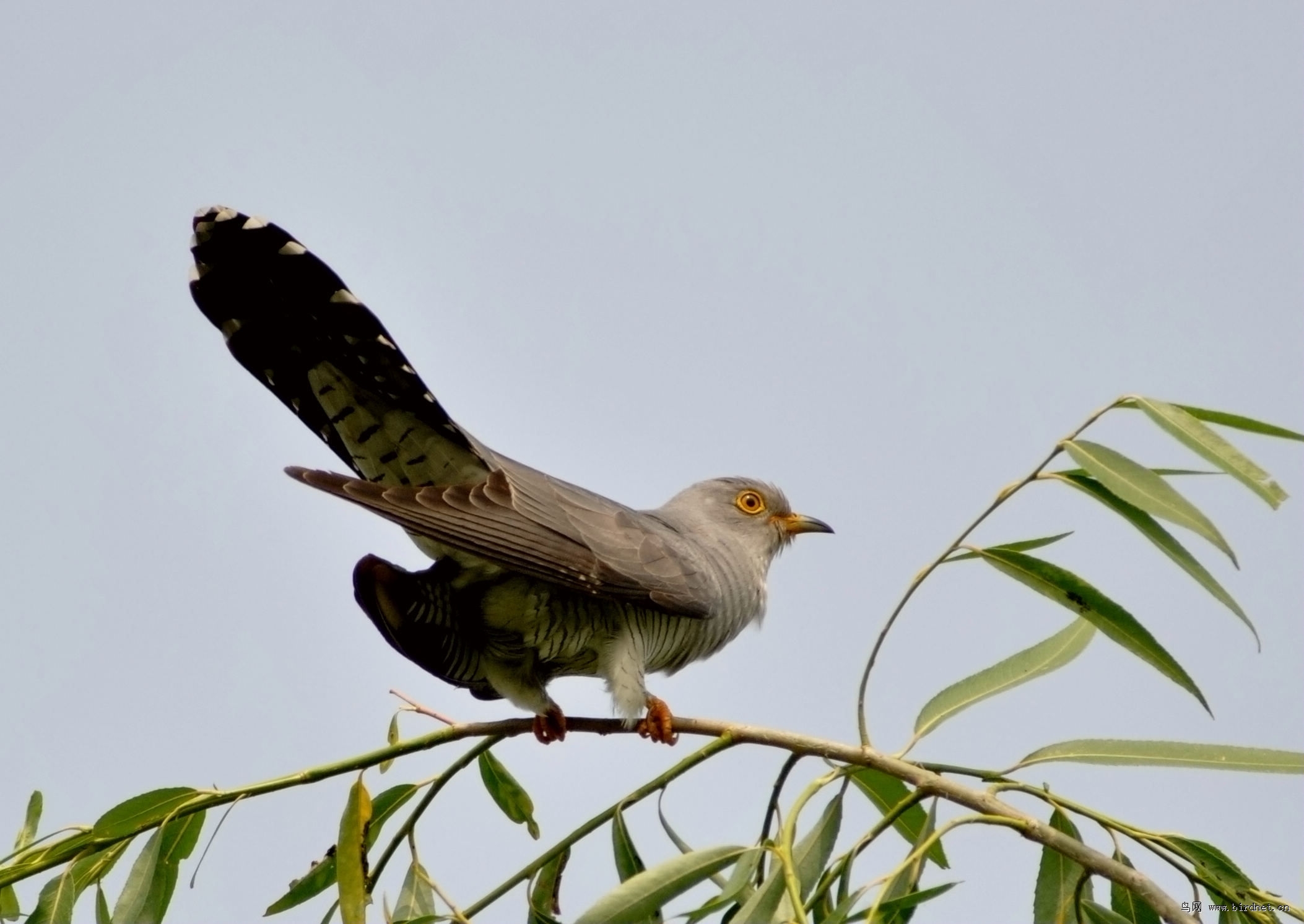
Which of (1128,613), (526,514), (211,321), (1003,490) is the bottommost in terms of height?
(1128,613)

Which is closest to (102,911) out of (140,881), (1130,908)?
(140,881)

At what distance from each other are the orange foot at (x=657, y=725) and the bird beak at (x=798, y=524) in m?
1.55

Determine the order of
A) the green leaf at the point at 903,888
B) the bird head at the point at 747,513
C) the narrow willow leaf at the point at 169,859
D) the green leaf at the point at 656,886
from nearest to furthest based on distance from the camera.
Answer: the green leaf at the point at 903,888 → the green leaf at the point at 656,886 → the narrow willow leaf at the point at 169,859 → the bird head at the point at 747,513

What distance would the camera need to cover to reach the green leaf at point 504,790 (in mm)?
3342

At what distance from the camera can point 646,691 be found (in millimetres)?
3637

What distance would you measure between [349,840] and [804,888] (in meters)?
0.89

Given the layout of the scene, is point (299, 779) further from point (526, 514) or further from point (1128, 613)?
point (1128, 613)

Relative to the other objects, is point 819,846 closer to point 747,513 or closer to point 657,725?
point 657,725

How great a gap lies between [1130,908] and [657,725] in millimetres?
1224

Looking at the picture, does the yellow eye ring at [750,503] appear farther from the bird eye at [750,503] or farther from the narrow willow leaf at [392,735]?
the narrow willow leaf at [392,735]

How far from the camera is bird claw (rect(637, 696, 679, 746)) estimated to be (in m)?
3.45

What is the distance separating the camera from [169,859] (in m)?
2.91

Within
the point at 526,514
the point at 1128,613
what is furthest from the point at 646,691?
the point at 1128,613

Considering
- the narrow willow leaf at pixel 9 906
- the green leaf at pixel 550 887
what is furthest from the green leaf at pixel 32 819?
the green leaf at pixel 550 887
